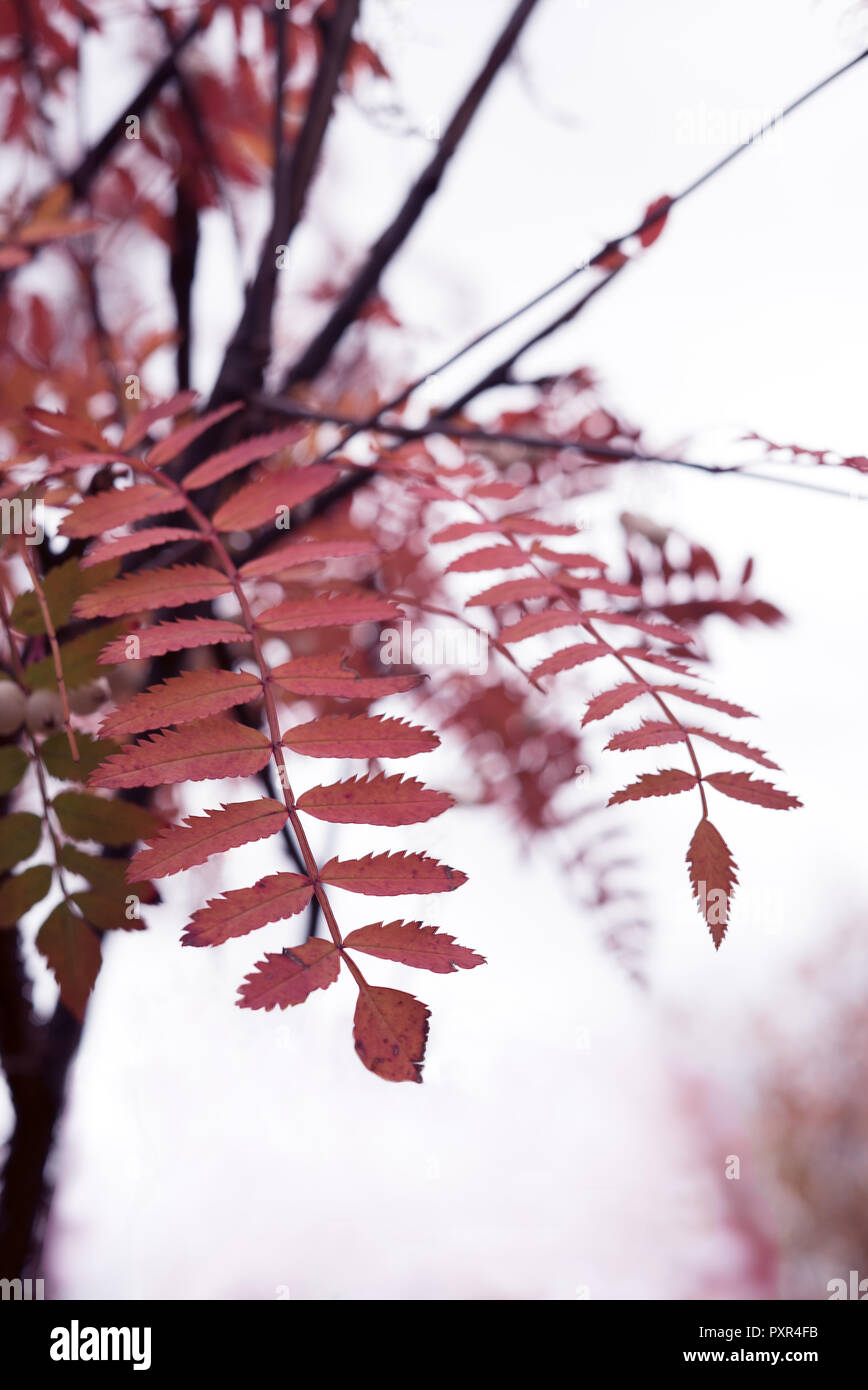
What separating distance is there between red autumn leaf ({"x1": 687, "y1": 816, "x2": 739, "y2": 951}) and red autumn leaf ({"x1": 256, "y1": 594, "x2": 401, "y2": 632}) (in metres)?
0.15

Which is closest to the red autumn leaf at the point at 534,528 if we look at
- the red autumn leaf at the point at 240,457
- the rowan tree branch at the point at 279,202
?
the red autumn leaf at the point at 240,457

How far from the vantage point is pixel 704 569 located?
0.60 metres

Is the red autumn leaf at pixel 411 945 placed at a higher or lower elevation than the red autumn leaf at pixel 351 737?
lower

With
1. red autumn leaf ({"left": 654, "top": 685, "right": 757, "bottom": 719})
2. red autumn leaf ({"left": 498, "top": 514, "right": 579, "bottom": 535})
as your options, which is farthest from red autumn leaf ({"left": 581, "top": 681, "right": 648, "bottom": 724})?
red autumn leaf ({"left": 498, "top": 514, "right": 579, "bottom": 535})

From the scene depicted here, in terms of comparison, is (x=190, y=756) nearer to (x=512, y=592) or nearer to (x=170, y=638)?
(x=170, y=638)

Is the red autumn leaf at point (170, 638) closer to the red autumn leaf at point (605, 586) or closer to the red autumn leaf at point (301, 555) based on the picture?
the red autumn leaf at point (301, 555)

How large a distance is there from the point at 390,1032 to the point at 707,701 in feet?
0.56

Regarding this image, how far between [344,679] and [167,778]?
8 centimetres

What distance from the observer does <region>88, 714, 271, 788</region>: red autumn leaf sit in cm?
30

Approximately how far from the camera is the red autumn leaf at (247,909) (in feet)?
0.91
